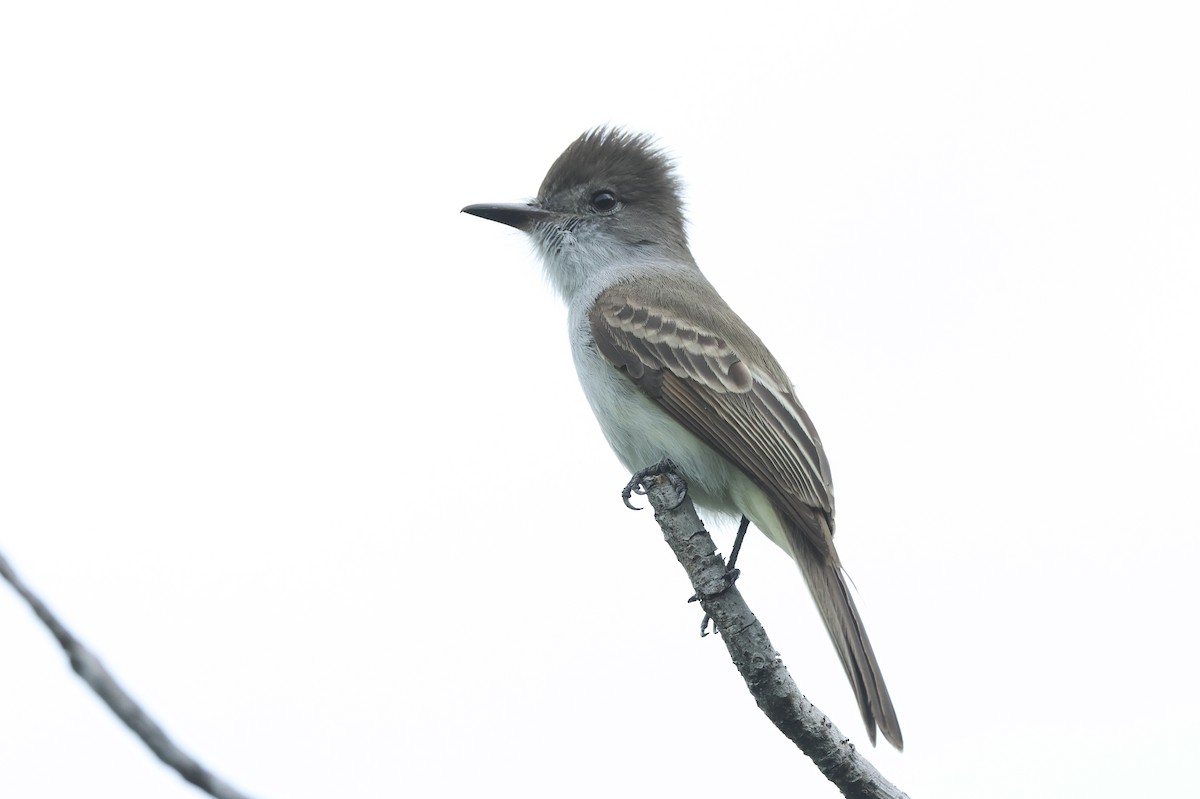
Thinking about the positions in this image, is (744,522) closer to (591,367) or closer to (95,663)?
(591,367)

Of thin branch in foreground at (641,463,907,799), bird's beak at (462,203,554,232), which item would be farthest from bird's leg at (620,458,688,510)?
bird's beak at (462,203,554,232)

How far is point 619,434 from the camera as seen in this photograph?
21.5ft

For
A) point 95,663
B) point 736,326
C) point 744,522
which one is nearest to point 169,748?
point 95,663

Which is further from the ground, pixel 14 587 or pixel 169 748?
pixel 14 587

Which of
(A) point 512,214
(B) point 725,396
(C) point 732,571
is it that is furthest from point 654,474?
(A) point 512,214

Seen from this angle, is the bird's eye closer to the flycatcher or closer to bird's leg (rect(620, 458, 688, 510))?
the flycatcher

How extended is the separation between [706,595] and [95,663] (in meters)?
3.07

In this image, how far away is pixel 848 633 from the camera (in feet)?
17.6

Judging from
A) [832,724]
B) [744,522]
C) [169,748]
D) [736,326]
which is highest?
[736,326]

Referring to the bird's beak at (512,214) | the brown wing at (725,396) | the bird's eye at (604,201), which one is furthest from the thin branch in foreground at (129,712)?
the bird's eye at (604,201)

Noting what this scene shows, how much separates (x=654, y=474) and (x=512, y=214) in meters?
3.24

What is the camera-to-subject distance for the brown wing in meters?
6.04

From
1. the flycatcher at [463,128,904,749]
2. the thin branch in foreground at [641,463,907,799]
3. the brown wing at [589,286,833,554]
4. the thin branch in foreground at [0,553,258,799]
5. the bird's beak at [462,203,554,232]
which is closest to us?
the thin branch in foreground at [0,553,258,799]

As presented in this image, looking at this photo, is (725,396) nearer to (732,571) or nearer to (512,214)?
(732,571)
